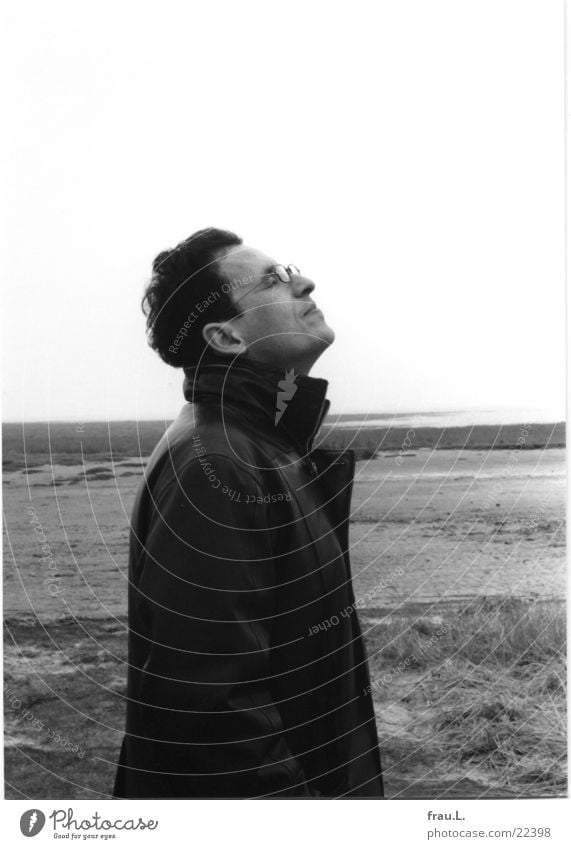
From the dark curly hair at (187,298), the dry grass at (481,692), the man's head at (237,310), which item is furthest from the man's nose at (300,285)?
the dry grass at (481,692)

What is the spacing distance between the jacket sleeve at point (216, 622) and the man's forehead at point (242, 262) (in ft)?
1.59

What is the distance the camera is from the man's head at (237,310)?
7.47ft

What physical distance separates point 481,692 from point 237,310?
Answer: 1243mm

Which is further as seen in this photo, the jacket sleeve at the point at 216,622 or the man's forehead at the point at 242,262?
the man's forehead at the point at 242,262

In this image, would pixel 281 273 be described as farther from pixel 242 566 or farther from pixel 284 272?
pixel 242 566

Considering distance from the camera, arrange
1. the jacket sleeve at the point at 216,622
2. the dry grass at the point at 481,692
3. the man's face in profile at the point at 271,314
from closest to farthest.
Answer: the jacket sleeve at the point at 216,622 → the man's face in profile at the point at 271,314 → the dry grass at the point at 481,692

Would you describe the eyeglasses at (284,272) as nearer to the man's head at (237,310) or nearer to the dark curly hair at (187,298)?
the man's head at (237,310)

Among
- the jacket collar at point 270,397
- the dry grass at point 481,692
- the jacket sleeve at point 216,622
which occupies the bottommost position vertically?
the dry grass at point 481,692

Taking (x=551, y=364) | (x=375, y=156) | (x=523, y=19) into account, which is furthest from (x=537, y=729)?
(x=523, y=19)

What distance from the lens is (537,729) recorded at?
2508mm

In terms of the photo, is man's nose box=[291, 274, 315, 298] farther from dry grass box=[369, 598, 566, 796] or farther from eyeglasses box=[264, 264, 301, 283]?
dry grass box=[369, 598, 566, 796]

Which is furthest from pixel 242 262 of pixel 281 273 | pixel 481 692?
pixel 481 692

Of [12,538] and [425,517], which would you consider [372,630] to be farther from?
[12,538]

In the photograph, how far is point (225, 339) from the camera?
89.9 inches
